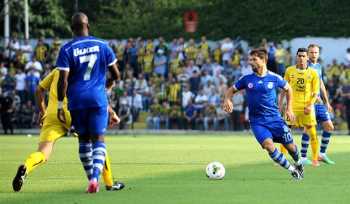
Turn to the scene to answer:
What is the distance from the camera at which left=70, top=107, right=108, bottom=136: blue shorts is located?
44.4 ft

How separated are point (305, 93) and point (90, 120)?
24.1 feet

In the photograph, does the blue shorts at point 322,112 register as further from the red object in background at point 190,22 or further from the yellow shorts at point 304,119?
the red object in background at point 190,22

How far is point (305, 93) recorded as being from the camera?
1991 centimetres

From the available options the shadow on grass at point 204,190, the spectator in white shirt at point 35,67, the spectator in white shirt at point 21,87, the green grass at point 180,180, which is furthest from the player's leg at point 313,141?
the spectator in white shirt at point 21,87

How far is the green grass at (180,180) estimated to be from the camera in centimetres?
1284

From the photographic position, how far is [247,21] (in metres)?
49.5

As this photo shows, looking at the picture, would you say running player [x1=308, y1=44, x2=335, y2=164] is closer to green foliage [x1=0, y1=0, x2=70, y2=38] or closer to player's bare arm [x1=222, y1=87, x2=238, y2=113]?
player's bare arm [x1=222, y1=87, x2=238, y2=113]

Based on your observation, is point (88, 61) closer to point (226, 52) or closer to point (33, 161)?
point (33, 161)

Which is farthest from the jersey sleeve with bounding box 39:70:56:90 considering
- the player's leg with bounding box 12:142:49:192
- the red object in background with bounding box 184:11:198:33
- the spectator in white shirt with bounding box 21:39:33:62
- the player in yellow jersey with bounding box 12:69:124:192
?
the red object in background with bounding box 184:11:198:33

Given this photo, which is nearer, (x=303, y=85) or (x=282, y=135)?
(x=282, y=135)

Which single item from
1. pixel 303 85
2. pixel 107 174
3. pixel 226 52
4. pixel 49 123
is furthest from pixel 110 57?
pixel 226 52

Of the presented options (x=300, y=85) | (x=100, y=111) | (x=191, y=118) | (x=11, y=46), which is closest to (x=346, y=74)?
(x=191, y=118)

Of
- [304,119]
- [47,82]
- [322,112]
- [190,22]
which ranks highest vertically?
[190,22]

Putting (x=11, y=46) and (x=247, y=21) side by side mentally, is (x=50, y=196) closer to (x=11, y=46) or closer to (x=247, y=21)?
(x=11, y=46)
